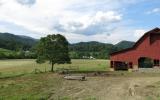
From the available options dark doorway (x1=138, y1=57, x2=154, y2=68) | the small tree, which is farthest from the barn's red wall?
the small tree

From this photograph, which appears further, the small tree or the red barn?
the red barn

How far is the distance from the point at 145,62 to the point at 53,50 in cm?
1699

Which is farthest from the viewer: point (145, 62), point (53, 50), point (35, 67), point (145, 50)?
point (35, 67)

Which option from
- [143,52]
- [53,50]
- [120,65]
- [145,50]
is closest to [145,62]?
[143,52]

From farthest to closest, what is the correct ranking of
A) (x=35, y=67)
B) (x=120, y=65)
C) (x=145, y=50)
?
(x=35, y=67), (x=120, y=65), (x=145, y=50)

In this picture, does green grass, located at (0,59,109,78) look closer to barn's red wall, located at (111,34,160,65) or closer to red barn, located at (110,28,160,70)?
red barn, located at (110,28,160,70)

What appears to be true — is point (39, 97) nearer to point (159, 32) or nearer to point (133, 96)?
point (133, 96)

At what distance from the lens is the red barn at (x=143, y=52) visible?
64.8 metres

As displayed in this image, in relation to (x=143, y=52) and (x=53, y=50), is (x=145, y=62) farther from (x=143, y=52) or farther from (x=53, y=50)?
(x=53, y=50)

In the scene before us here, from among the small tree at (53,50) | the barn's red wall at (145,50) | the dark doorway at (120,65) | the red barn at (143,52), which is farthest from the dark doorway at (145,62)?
the small tree at (53,50)

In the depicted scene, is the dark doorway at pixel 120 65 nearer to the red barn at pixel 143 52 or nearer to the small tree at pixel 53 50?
the red barn at pixel 143 52

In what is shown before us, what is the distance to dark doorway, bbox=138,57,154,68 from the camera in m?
65.1

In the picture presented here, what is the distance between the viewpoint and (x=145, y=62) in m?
66.6

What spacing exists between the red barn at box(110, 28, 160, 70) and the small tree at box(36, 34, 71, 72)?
11578mm
